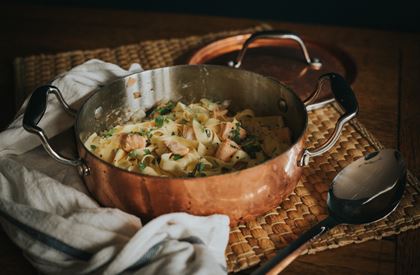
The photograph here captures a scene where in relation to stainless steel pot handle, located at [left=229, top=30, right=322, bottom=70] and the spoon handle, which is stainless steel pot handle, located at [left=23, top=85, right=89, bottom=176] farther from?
stainless steel pot handle, located at [left=229, top=30, right=322, bottom=70]

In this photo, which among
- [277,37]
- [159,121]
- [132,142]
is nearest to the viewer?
[132,142]

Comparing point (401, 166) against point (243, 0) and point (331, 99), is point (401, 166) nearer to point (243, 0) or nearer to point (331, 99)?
point (331, 99)

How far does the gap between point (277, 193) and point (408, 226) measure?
0.83ft

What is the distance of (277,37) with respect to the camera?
56.8 inches

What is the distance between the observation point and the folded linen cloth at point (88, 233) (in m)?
0.81

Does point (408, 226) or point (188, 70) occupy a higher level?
point (188, 70)

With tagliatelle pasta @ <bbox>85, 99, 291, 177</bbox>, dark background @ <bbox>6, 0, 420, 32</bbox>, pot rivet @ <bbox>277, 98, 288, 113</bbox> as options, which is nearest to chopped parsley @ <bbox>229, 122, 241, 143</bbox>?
tagliatelle pasta @ <bbox>85, 99, 291, 177</bbox>

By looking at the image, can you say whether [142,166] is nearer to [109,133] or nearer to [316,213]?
[109,133]

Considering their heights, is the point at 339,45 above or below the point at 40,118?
below

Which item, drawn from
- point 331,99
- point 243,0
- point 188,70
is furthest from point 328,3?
point 188,70

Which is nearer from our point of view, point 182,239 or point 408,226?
point 182,239

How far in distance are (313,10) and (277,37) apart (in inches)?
40.0

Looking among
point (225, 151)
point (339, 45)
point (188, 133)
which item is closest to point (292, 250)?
point (225, 151)

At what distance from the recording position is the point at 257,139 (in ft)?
3.73
